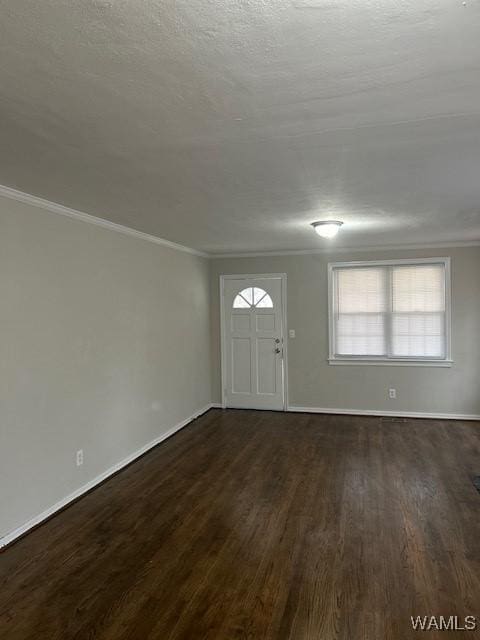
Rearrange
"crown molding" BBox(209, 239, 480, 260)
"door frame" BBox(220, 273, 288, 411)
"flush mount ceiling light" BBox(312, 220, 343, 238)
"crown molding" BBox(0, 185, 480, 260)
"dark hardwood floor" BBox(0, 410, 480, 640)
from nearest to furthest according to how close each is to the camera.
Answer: "dark hardwood floor" BBox(0, 410, 480, 640), "crown molding" BBox(0, 185, 480, 260), "flush mount ceiling light" BBox(312, 220, 343, 238), "crown molding" BBox(209, 239, 480, 260), "door frame" BBox(220, 273, 288, 411)

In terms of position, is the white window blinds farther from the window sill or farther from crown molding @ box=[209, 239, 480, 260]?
crown molding @ box=[209, 239, 480, 260]

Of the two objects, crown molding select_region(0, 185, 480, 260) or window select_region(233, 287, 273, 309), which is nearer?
crown molding select_region(0, 185, 480, 260)

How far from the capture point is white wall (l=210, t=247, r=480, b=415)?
19.4 feet

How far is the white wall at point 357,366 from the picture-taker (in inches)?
233

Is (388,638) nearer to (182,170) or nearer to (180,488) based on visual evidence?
(180,488)

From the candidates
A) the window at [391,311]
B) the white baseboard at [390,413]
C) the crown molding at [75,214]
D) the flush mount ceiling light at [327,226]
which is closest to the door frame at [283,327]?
the white baseboard at [390,413]

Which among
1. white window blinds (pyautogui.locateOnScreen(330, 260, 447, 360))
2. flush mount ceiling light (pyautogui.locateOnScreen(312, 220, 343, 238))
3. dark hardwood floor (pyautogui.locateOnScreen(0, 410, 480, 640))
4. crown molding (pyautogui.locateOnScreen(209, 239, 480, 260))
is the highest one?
crown molding (pyautogui.locateOnScreen(209, 239, 480, 260))

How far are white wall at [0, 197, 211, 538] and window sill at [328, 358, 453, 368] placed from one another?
7.87 ft

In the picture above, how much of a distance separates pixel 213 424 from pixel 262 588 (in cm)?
353

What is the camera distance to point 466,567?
269 centimetres

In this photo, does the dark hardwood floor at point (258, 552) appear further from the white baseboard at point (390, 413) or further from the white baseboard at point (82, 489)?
the white baseboard at point (390, 413)

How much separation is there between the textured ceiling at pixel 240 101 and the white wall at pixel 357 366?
113 inches

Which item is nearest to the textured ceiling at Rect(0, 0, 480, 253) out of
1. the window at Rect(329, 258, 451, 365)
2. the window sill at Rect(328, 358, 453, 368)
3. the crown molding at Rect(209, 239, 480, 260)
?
the crown molding at Rect(209, 239, 480, 260)

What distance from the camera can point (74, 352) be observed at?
12.3 feet
